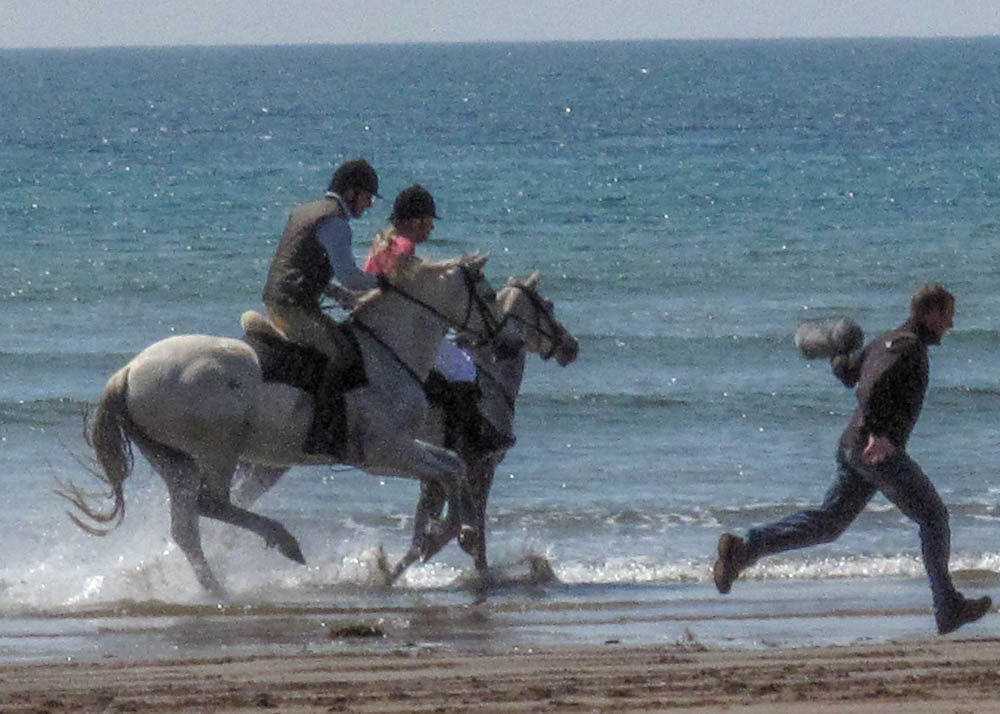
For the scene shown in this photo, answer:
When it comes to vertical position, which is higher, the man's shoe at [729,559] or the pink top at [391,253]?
the pink top at [391,253]

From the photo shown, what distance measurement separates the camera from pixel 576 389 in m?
17.8

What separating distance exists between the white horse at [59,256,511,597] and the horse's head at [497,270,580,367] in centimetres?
65

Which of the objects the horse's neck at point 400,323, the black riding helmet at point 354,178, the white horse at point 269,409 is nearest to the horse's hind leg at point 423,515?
the white horse at point 269,409

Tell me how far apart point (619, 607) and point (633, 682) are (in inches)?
108

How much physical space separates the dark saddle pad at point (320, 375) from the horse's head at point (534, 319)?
1.18m

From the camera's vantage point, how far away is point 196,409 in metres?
9.30

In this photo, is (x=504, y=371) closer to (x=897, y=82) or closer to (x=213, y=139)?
(x=213, y=139)

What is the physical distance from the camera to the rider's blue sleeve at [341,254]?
9.20 meters

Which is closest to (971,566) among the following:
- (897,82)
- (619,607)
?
(619,607)

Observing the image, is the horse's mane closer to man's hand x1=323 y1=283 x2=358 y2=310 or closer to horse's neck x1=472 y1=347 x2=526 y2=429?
man's hand x1=323 y1=283 x2=358 y2=310

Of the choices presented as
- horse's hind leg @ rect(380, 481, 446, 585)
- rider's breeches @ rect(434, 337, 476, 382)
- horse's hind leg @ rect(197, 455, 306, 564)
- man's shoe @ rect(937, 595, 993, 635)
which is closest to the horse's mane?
rider's breeches @ rect(434, 337, 476, 382)

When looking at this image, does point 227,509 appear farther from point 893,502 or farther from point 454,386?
point 893,502

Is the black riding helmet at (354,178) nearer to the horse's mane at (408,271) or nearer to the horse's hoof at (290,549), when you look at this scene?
the horse's mane at (408,271)

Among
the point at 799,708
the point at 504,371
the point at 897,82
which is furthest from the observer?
the point at 897,82
